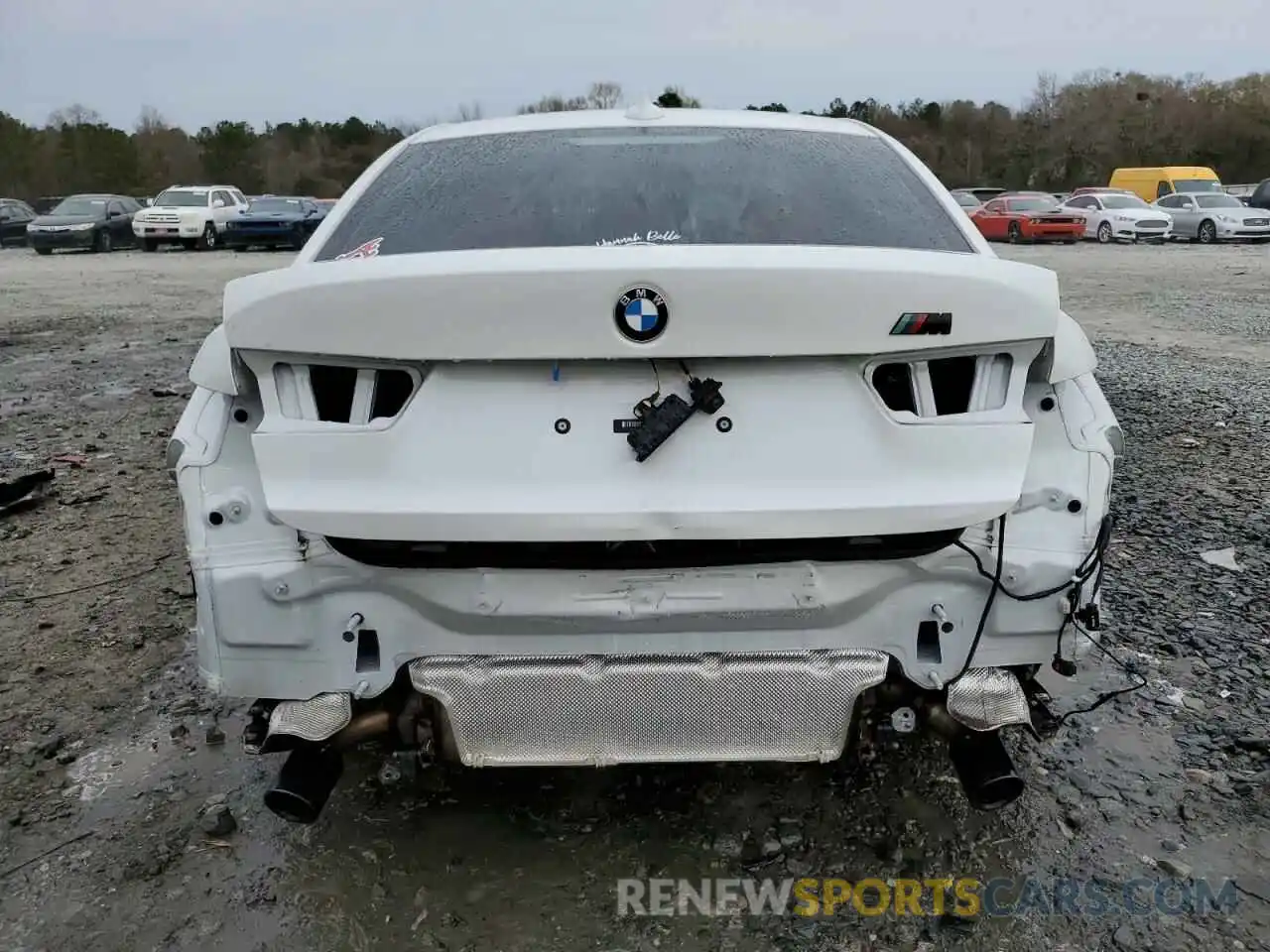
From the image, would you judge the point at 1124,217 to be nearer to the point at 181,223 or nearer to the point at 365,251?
the point at 181,223

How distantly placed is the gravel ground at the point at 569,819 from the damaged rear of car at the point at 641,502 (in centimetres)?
37

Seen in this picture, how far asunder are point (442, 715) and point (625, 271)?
43.2 inches

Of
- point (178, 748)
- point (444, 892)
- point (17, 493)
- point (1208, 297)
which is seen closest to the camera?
point (444, 892)

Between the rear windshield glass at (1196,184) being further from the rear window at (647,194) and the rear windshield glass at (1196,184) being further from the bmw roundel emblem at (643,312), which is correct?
the bmw roundel emblem at (643,312)

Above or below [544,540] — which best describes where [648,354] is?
above

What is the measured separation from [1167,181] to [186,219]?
30.3 metres

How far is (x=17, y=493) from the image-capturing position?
5934 millimetres

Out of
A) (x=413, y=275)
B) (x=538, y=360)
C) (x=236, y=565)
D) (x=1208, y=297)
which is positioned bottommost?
(x=1208, y=297)

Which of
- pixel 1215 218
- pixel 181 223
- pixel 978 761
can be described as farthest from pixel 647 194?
pixel 181 223

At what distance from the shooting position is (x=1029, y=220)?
2870cm

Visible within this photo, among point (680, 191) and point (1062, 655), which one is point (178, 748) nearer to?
point (680, 191)

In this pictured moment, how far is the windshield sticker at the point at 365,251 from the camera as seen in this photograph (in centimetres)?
269

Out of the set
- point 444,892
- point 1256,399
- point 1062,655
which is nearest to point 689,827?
point 444,892

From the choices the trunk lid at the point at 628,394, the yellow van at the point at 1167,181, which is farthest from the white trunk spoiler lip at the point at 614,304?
the yellow van at the point at 1167,181
